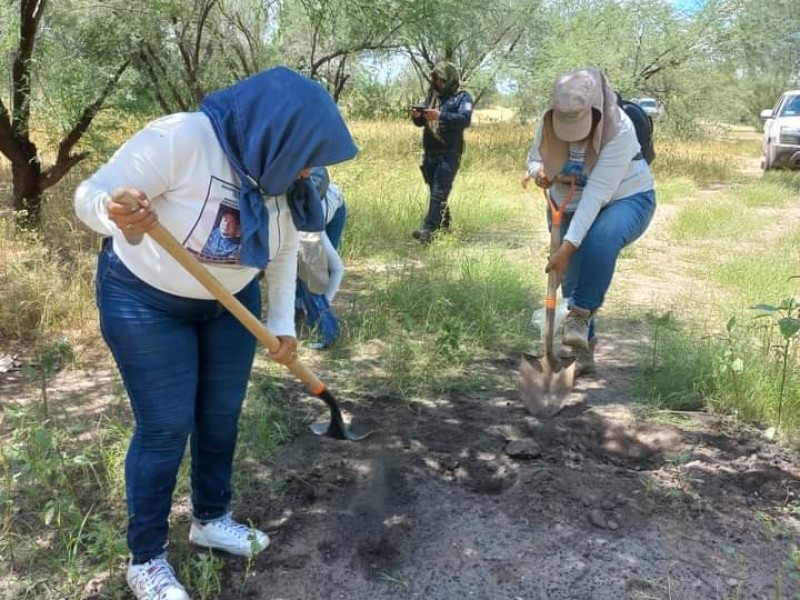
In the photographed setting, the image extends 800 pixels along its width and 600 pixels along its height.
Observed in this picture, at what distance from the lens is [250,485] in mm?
2848

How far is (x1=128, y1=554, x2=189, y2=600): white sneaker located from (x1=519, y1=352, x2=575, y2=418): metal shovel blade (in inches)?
76.3

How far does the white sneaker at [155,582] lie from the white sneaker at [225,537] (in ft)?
0.81

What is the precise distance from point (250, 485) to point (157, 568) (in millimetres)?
726

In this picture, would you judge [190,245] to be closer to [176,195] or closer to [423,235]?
[176,195]

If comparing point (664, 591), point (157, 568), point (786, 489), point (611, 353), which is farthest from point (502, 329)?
point (157, 568)

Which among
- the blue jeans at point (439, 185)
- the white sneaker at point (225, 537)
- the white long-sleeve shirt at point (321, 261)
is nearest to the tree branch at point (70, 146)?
the white long-sleeve shirt at point (321, 261)

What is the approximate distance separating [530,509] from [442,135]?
A: 5201 mm

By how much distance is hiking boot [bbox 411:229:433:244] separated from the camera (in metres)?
7.24

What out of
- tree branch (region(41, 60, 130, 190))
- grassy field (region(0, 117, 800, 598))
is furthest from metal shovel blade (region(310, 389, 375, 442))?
tree branch (region(41, 60, 130, 190))

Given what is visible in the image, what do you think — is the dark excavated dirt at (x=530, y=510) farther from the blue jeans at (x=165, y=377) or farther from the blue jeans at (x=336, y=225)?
the blue jeans at (x=336, y=225)

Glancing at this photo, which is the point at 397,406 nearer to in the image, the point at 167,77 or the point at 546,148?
the point at 546,148

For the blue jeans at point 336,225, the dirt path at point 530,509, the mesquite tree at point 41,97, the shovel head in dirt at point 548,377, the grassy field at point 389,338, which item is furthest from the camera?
the mesquite tree at point 41,97

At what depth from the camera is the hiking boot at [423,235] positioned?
724 centimetres

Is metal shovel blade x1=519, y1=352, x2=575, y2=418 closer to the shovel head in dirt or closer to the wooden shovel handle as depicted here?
the shovel head in dirt
